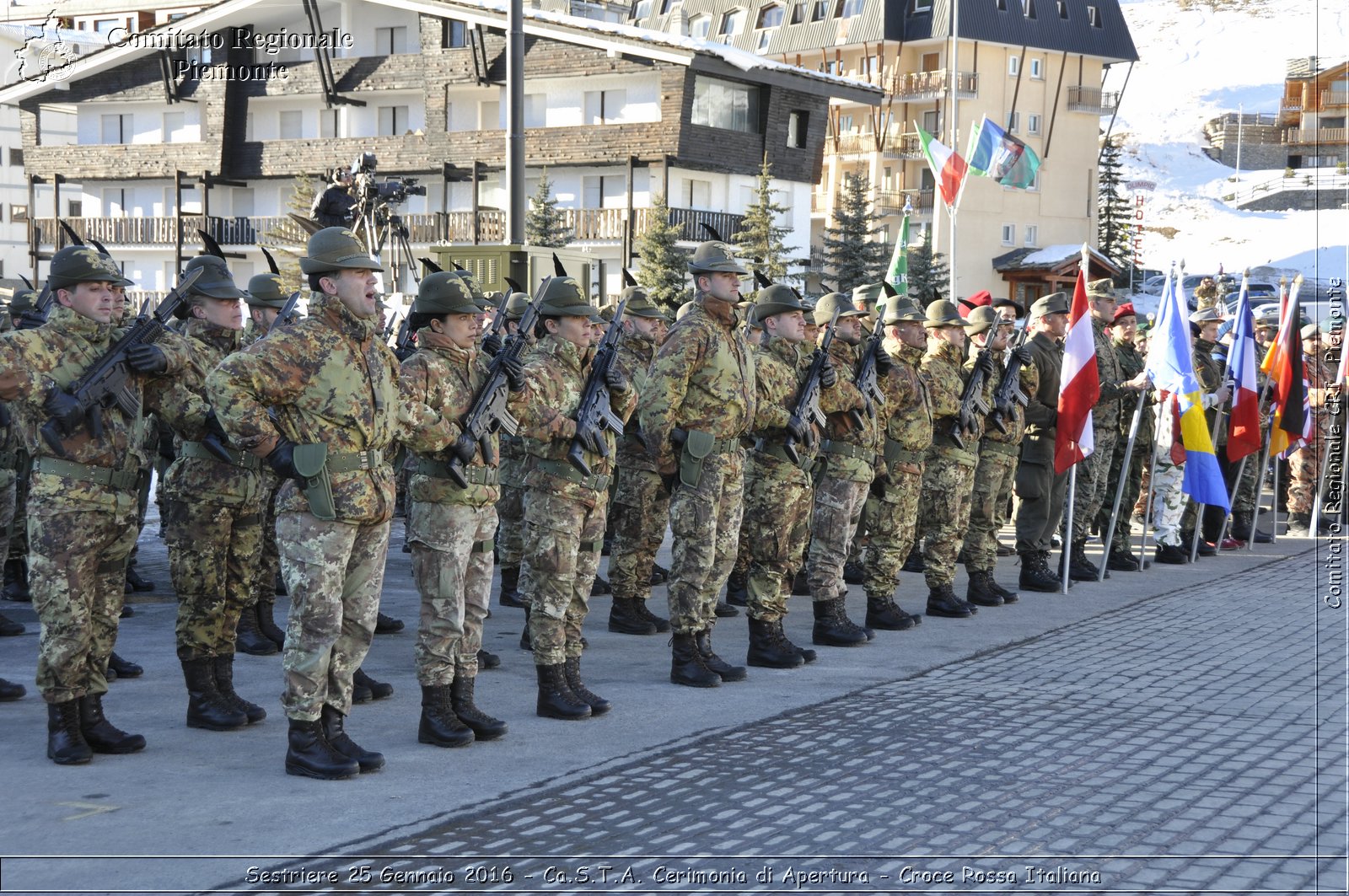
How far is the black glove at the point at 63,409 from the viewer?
6.38 metres

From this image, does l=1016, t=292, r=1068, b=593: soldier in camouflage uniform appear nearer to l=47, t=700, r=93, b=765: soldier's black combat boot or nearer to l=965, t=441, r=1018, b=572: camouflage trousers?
l=965, t=441, r=1018, b=572: camouflage trousers

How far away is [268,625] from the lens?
932cm

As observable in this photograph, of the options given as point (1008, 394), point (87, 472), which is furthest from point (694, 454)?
point (1008, 394)

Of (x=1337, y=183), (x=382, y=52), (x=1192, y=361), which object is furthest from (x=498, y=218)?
(x=1337, y=183)

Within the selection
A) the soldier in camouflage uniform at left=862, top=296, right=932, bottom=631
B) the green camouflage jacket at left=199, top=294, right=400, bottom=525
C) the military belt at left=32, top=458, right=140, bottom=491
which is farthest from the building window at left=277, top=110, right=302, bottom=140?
the green camouflage jacket at left=199, top=294, right=400, bottom=525

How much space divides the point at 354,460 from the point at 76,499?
129 cm

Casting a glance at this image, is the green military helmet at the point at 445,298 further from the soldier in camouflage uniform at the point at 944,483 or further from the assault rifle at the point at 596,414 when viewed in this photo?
the soldier in camouflage uniform at the point at 944,483

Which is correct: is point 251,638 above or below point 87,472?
below

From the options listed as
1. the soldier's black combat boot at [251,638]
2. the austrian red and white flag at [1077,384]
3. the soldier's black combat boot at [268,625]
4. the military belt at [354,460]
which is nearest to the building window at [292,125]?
the austrian red and white flag at [1077,384]

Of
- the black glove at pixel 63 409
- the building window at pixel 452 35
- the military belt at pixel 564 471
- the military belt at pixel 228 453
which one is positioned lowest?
the military belt at pixel 564 471

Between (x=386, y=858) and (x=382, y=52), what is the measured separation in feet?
150

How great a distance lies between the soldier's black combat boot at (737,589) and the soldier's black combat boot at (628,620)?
1.29 metres

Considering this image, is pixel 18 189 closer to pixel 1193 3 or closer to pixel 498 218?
pixel 498 218

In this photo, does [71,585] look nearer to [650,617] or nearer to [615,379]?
[615,379]
